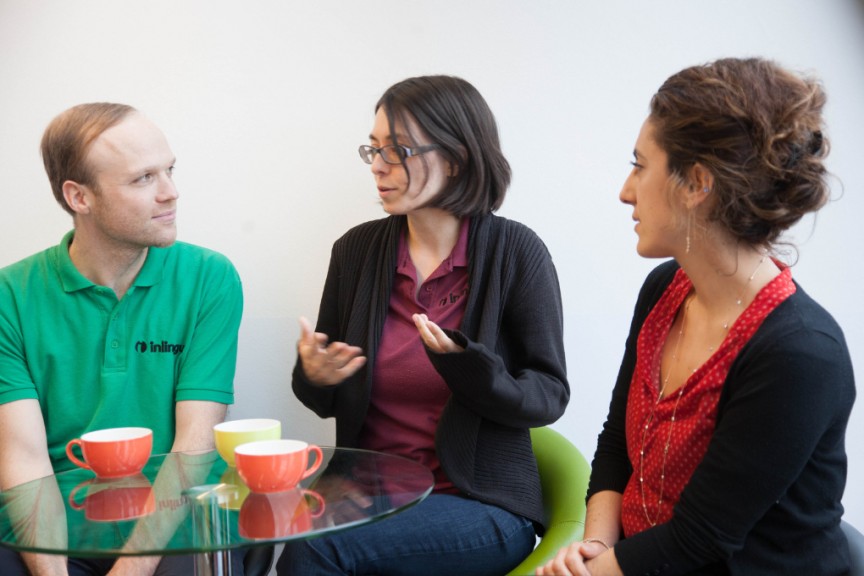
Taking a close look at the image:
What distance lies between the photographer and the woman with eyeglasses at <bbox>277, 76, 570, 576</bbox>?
1734mm

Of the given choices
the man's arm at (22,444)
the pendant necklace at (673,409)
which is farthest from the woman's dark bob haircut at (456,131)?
the man's arm at (22,444)

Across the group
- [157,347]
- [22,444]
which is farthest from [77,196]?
[22,444]

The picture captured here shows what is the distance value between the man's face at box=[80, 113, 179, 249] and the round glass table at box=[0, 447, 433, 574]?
58 cm

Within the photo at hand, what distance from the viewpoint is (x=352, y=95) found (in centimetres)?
227

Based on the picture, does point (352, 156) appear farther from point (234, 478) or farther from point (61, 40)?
point (234, 478)

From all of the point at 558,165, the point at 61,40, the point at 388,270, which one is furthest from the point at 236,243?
the point at 558,165

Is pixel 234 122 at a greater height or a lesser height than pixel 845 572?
greater

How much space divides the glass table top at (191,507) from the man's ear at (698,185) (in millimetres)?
638

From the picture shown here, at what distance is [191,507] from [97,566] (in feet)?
1.97

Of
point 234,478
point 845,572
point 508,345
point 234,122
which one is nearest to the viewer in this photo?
point 845,572

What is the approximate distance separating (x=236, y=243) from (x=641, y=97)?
3.85 ft

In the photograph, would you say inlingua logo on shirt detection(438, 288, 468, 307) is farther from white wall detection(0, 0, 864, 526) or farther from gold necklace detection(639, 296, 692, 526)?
gold necklace detection(639, 296, 692, 526)

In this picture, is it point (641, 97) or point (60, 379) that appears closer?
point (60, 379)

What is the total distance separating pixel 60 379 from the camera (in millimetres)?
1978
